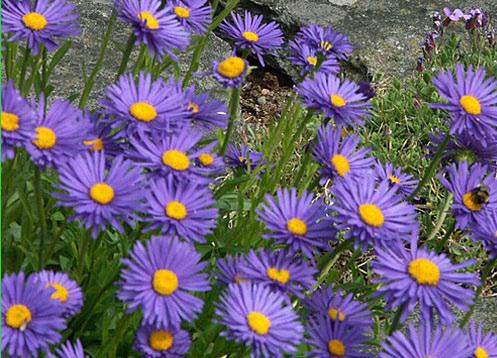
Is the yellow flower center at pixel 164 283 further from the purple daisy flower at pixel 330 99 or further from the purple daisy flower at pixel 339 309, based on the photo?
the purple daisy flower at pixel 330 99

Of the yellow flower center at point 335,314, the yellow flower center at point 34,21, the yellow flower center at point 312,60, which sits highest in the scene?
the yellow flower center at point 312,60

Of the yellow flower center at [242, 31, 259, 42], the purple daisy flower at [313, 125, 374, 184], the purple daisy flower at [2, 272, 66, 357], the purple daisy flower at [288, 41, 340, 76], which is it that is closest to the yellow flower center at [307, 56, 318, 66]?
the purple daisy flower at [288, 41, 340, 76]

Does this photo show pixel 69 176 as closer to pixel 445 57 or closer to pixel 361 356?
pixel 361 356

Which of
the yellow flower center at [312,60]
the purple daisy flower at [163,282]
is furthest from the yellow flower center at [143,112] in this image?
the yellow flower center at [312,60]

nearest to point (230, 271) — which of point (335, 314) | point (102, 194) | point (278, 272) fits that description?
point (278, 272)

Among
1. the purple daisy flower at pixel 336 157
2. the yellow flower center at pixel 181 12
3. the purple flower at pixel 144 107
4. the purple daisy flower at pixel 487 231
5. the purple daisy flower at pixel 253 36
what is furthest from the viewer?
the purple daisy flower at pixel 253 36

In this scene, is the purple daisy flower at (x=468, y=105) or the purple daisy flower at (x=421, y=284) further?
the purple daisy flower at (x=468, y=105)
